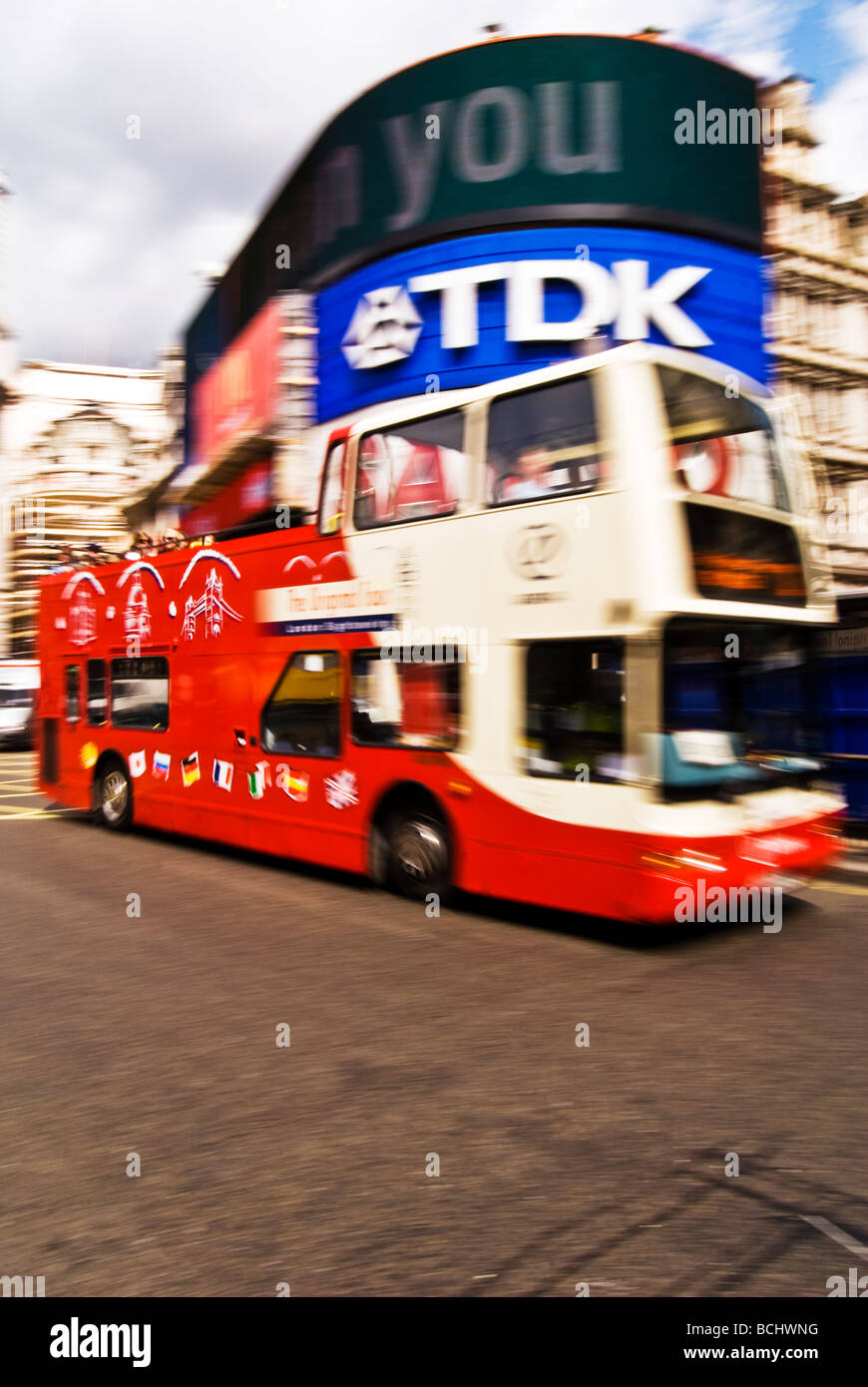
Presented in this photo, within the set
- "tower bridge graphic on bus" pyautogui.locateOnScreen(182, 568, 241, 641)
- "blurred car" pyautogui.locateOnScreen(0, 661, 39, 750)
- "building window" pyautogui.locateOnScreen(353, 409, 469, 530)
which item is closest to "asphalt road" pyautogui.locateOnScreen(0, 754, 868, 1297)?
"building window" pyautogui.locateOnScreen(353, 409, 469, 530)

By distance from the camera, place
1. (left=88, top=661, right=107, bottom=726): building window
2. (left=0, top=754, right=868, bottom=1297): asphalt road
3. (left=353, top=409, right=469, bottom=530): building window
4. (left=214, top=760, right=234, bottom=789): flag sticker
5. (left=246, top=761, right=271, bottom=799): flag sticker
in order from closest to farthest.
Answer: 1. (left=0, top=754, right=868, bottom=1297): asphalt road
2. (left=353, top=409, right=469, bottom=530): building window
3. (left=246, top=761, right=271, bottom=799): flag sticker
4. (left=214, top=760, right=234, bottom=789): flag sticker
5. (left=88, top=661, right=107, bottom=726): building window

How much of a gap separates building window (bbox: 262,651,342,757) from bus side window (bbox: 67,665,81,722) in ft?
14.5

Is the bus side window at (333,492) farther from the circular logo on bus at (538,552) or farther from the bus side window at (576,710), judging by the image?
Answer: the bus side window at (576,710)

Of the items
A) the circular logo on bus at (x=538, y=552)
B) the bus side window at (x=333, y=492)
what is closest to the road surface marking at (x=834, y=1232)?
the circular logo on bus at (x=538, y=552)

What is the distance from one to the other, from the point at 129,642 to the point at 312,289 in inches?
465

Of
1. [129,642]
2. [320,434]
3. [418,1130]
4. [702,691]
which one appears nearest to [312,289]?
[320,434]

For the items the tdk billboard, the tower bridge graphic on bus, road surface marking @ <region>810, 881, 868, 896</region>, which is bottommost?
road surface marking @ <region>810, 881, 868, 896</region>

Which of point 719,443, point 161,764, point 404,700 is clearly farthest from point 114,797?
point 719,443

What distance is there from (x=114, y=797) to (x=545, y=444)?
7.41m

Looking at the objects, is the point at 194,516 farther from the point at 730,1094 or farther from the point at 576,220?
the point at 730,1094

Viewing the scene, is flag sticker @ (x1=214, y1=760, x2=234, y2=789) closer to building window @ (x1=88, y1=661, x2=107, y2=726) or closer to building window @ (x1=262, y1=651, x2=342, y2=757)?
building window @ (x1=262, y1=651, x2=342, y2=757)

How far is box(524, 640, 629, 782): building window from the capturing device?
6.41 metres

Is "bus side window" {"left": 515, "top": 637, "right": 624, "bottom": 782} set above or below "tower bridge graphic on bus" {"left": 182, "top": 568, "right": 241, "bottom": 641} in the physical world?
below

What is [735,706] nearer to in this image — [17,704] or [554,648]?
[554,648]
